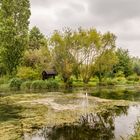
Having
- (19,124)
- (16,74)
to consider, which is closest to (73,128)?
(19,124)

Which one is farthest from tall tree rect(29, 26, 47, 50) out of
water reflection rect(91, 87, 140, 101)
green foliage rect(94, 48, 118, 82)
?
water reflection rect(91, 87, 140, 101)

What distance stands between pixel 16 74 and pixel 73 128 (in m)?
43.7

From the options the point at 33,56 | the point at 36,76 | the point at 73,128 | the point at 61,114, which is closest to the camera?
the point at 73,128

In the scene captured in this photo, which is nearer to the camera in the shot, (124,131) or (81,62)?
(124,131)

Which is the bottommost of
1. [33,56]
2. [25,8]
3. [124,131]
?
[124,131]

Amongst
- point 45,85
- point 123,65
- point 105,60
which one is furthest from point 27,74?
point 123,65

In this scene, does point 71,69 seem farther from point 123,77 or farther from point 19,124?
point 19,124

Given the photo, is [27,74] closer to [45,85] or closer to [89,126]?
[45,85]

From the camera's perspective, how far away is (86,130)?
548 inches

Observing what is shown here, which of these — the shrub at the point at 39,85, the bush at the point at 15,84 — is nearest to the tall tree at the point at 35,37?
the bush at the point at 15,84

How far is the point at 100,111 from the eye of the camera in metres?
19.6

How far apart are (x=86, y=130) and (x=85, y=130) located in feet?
0.17

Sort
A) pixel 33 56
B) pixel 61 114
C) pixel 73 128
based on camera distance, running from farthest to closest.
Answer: pixel 33 56 → pixel 61 114 → pixel 73 128

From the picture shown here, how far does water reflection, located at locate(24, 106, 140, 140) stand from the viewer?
1265 centimetres
